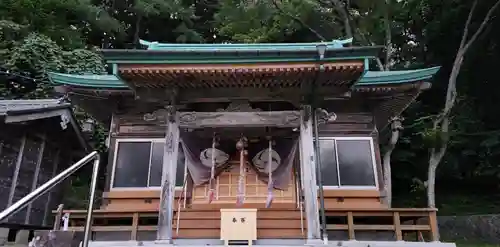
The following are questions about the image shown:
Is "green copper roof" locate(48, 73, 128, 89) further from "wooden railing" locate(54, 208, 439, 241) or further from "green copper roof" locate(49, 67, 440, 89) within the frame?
"wooden railing" locate(54, 208, 439, 241)

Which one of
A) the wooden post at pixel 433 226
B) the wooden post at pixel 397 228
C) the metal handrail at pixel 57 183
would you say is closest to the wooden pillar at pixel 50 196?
the metal handrail at pixel 57 183

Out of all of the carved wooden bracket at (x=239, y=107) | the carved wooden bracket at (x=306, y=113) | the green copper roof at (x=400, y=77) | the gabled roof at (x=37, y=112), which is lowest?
the carved wooden bracket at (x=306, y=113)

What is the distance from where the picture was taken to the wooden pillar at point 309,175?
736 centimetres

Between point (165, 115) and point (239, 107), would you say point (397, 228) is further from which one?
point (165, 115)

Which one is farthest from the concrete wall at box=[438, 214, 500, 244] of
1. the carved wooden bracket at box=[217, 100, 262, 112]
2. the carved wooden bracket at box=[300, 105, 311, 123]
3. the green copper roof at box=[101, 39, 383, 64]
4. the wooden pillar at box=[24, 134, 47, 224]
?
the wooden pillar at box=[24, 134, 47, 224]

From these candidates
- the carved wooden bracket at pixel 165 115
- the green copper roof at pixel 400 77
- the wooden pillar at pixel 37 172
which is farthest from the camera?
the wooden pillar at pixel 37 172

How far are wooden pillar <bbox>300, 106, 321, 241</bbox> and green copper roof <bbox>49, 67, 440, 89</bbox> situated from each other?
6.07 feet

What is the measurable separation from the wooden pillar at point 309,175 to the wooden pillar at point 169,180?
8.44ft

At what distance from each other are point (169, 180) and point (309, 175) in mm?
2734

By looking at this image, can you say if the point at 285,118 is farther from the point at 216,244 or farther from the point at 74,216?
the point at 74,216

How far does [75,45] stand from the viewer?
18422 millimetres

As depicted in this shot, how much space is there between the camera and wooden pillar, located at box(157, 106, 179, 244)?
7.43m

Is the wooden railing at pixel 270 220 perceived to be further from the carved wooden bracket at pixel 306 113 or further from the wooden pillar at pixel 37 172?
the wooden pillar at pixel 37 172

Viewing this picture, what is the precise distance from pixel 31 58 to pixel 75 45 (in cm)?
354
